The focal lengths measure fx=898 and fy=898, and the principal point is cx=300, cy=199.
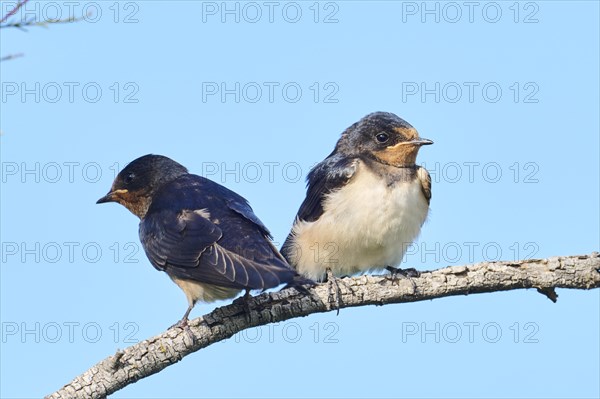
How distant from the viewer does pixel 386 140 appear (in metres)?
7.80

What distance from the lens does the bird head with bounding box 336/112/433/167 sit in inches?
303

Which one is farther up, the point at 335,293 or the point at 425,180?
the point at 425,180

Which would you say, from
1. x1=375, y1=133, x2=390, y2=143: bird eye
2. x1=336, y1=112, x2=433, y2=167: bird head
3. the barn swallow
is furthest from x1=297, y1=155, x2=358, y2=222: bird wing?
the barn swallow

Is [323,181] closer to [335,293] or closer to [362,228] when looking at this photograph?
[362,228]

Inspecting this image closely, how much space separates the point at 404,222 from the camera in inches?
294

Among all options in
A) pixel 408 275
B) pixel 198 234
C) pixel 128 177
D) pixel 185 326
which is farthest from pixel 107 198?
pixel 408 275

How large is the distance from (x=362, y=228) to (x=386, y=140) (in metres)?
0.89

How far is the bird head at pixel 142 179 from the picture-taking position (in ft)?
26.5

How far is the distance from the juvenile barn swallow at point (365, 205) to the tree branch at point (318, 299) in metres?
1.17

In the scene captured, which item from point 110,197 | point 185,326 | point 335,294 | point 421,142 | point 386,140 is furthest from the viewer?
point 110,197

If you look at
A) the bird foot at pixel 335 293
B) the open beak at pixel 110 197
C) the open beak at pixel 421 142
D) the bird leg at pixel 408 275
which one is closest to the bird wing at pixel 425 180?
the open beak at pixel 421 142

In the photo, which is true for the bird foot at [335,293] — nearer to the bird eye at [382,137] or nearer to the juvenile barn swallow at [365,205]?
the juvenile barn swallow at [365,205]

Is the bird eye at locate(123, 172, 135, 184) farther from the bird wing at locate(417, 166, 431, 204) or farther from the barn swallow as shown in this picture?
the bird wing at locate(417, 166, 431, 204)

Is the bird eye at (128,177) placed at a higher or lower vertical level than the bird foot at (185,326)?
higher
